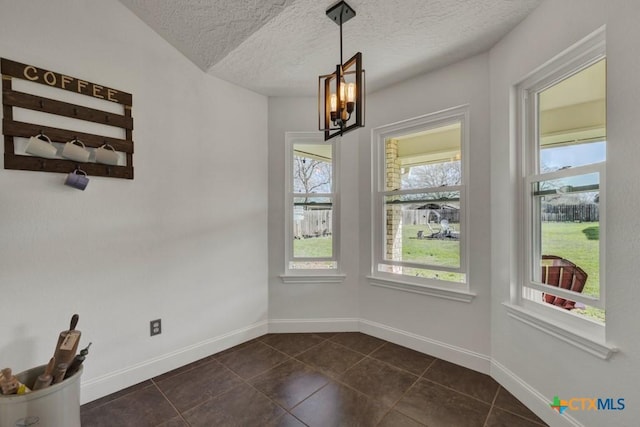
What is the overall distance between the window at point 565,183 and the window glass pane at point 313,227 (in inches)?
69.7

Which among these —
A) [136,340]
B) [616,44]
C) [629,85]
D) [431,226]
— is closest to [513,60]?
[616,44]

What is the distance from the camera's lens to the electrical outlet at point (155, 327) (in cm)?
215

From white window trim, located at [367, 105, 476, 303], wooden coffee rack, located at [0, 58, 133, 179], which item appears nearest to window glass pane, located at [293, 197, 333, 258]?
white window trim, located at [367, 105, 476, 303]

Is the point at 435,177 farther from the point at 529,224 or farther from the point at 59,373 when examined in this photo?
the point at 59,373

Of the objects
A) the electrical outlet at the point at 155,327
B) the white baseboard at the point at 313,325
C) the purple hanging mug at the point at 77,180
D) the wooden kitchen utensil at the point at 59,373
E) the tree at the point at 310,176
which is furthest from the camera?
the tree at the point at 310,176

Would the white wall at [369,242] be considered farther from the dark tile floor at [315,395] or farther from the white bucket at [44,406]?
the white bucket at [44,406]

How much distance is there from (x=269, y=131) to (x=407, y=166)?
153 cm

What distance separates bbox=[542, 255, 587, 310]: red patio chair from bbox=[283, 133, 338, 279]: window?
181 cm

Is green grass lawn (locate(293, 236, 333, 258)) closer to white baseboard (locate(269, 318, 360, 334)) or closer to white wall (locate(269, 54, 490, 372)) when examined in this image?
white wall (locate(269, 54, 490, 372))

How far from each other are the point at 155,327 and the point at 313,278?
1496mm

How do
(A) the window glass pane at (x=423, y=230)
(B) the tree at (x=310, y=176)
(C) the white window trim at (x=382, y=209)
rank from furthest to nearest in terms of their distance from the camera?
(B) the tree at (x=310, y=176), (A) the window glass pane at (x=423, y=230), (C) the white window trim at (x=382, y=209)

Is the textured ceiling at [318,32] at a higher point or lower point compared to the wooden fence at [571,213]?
higher

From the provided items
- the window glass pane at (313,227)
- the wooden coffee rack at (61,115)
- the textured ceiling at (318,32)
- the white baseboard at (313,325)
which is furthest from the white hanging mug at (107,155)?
the white baseboard at (313,325)

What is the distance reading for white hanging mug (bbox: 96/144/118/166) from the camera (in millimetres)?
1835
